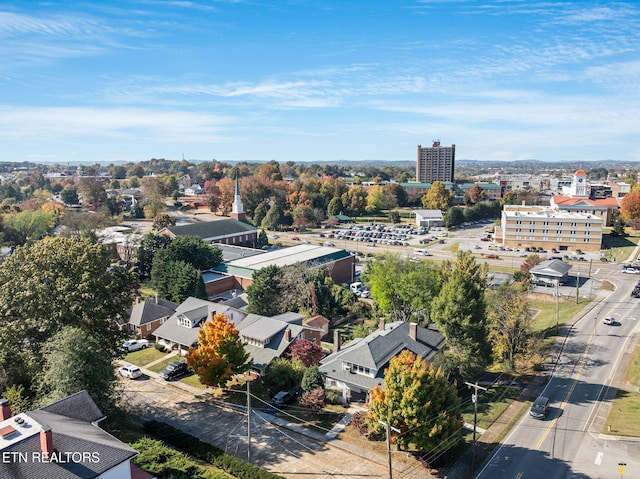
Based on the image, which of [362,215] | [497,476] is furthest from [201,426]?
[362,215]

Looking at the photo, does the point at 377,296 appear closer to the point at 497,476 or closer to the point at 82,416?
the point at 497,476

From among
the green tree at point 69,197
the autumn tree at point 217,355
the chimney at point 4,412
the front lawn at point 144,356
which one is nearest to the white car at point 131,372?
the front lawn at point 144,356

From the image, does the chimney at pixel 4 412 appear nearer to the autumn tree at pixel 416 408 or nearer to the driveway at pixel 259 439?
the driveway at pixel 259 439

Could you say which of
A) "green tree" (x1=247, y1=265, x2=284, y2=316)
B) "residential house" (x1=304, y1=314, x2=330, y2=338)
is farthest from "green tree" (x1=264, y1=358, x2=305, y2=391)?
"green tree" (x1=247, y1=265, x2=284, y2=316)

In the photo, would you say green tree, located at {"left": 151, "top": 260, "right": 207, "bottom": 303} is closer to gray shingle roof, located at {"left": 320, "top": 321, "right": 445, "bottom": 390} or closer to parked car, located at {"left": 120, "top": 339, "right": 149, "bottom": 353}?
parked car, located at {"left": 120, "top": 339, "right": 149, "bottom": 353}

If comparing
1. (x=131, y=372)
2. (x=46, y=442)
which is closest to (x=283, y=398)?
(x=131, y=372)

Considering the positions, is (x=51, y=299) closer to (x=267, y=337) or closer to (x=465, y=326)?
(x=267, y=337)

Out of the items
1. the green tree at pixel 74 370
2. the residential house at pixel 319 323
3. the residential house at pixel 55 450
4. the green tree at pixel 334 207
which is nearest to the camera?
the residential house at pixel 55 450
